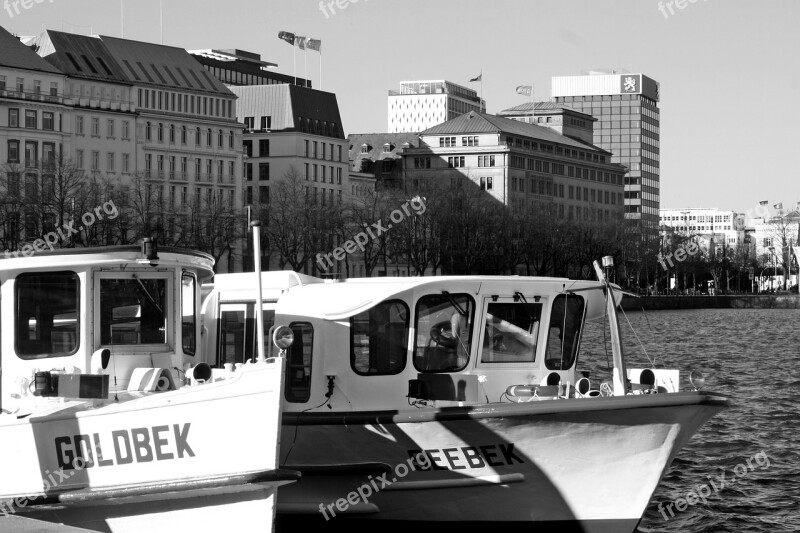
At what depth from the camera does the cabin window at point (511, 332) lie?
21031 mm

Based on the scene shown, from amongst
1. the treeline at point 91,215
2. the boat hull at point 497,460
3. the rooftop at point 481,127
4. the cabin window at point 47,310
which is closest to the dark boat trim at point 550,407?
the boat hull at point 497,460

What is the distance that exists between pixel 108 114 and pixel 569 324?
10478 cm

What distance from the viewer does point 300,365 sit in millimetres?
20531

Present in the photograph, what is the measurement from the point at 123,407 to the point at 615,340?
249 inches

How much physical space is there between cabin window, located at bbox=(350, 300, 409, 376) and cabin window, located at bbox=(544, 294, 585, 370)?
2.41 metres

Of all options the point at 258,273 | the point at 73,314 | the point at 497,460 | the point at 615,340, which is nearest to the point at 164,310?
the point at 73,314

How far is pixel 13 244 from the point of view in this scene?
86.9 meters

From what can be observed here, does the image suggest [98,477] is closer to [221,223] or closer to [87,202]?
[87,202]

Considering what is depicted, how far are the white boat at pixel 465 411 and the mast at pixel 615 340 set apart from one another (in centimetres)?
4

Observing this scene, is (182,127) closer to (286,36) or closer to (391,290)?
(286,36)

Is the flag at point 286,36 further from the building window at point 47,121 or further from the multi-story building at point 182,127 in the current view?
the building window at point 47,121

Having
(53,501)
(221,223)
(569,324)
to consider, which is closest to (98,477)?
(53,501)

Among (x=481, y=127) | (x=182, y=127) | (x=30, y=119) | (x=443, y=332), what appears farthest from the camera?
(x=481, y=127)

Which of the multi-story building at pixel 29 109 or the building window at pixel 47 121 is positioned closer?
the multi-story building at pixel 29 109
